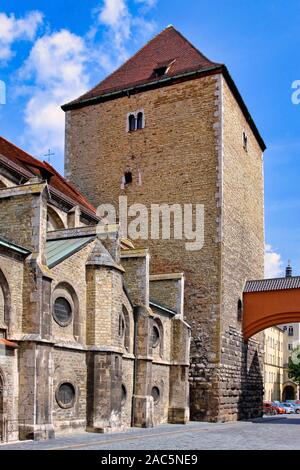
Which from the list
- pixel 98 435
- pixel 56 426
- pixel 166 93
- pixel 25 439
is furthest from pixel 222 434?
pixel 166 93

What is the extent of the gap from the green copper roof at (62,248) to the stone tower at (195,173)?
875cm

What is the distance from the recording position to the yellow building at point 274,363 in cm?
7088

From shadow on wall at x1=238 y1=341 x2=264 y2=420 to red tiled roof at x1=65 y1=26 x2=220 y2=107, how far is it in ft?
46.5

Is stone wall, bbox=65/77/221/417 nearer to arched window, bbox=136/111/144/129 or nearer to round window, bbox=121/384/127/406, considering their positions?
arched window, bbox=136/111/144/129

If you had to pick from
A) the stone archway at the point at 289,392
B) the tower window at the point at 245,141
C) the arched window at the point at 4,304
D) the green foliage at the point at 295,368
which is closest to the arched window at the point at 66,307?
the arched window at the point at 4,304

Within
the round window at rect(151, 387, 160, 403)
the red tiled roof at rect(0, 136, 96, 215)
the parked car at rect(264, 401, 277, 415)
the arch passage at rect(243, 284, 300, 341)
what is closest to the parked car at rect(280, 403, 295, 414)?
the parked car at rect(264, 401, 277, 415)

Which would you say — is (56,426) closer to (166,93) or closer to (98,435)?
(98,435)

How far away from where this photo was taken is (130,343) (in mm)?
22953

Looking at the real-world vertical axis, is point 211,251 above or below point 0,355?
above

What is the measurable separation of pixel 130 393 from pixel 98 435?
4.78 meters

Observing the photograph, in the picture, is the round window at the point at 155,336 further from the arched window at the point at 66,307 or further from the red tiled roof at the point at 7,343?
the red tiled roof at the point at 7,343

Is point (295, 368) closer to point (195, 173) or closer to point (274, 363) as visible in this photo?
point (274, 363)

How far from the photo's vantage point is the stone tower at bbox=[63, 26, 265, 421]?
27.7 metres
